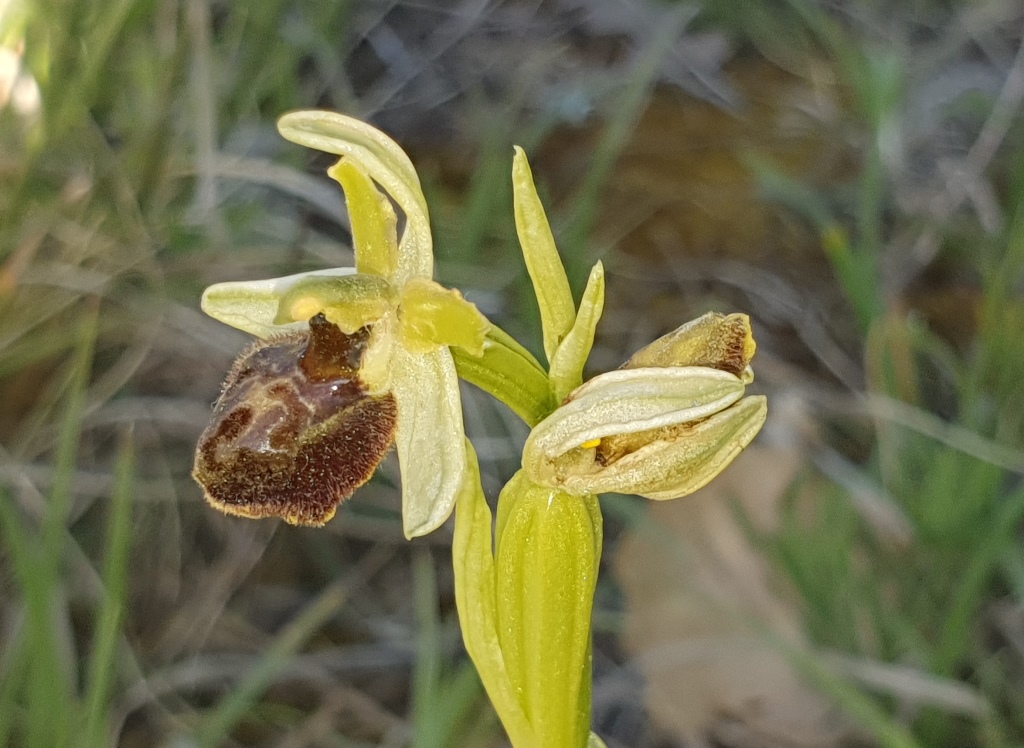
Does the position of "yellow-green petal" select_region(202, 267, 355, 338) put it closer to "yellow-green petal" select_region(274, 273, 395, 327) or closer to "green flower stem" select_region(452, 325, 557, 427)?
"yellow-green petal" select_region(274, 273, 395, 327)

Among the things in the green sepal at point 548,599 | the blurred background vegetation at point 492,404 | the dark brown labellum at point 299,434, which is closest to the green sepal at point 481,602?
the green sepal at point 548,599

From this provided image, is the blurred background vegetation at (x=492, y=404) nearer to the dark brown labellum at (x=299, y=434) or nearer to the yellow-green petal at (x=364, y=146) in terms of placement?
the dark brown labellum at (x=299, y=434)

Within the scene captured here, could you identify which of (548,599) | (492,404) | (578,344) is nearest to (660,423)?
(578,344)

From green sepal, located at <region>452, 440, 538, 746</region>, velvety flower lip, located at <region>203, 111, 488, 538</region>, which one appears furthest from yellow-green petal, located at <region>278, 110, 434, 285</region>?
green sepal, located at <region>452, 440, 538, 746</region>

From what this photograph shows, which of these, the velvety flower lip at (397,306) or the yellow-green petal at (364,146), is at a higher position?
the yellow-green petal at (364,146)

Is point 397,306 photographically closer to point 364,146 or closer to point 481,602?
point 364,146

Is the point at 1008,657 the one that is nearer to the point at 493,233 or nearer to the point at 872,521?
the point at 872,521

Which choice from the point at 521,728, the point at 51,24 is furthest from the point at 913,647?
the point at 51,24
